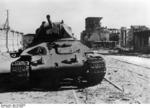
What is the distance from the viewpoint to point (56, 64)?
994 cm

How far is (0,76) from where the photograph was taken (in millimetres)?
13484

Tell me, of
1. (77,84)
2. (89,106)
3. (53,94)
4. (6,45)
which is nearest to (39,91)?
(53,94)

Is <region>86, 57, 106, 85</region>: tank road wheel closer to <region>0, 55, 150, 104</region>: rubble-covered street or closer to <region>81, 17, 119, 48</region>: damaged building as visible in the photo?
<region>0, 55, 150, 104</region>: rubble-covered street

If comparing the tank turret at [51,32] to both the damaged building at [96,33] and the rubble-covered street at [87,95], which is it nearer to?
the rubble-covered street at [87,95]

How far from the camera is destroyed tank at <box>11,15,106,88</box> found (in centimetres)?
972

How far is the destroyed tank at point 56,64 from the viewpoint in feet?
31.9

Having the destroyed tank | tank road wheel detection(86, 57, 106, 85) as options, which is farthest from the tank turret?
tank road wheel detection(86, 57, 106, 85)

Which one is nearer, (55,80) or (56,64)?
(56,64)

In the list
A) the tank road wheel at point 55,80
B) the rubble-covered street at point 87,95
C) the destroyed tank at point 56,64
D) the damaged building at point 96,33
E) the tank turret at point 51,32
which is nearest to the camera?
the rubble-covered street at point 87,95

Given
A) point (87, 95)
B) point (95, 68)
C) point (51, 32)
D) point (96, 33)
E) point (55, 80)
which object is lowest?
point (87, 95)

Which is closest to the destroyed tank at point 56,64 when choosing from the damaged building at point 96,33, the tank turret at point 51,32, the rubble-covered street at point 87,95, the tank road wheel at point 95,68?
the tank road wheel at point 95,68

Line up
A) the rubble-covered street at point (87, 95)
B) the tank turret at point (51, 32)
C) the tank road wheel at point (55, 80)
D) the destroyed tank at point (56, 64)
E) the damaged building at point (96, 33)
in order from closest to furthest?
the rubble-covered street at point (87, 95) → the destroyed tank at point (56, 64) → the tank road wheel at point (55, 80) → the tank turret at point (51, 32) → the damaged building at point (96, 33)

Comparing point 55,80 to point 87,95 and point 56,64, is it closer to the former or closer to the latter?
point 56,64

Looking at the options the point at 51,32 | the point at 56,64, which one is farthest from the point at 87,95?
the point at 51,32
